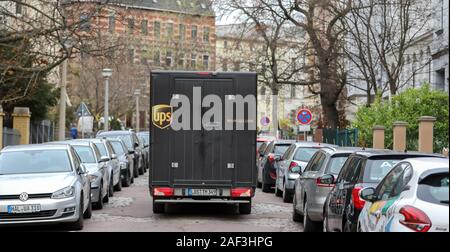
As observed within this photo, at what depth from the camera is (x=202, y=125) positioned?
15.2m

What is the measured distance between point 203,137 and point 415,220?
8540 millimetres

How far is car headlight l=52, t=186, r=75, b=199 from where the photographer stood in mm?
12961

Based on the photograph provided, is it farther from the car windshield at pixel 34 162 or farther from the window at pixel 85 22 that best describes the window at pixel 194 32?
the car windshield at pixel 34 162

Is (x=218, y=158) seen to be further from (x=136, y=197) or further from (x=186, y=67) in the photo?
(x=186, y=67)

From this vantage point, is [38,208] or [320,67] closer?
[38,208]

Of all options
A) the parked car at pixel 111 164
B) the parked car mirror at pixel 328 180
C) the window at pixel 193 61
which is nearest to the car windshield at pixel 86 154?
the parked car at pixel 111 164

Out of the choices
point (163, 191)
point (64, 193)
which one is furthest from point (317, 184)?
point (64, 193)

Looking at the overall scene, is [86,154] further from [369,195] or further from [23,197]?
[369,195]

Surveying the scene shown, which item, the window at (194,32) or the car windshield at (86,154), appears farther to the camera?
the window at (194,32)

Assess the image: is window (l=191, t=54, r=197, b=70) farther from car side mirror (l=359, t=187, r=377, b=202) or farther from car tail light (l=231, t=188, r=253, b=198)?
car side mirror (l=359, t=187, r=377, b=202)

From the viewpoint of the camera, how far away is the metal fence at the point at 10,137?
28288mm

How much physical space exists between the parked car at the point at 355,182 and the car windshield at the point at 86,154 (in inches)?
355
